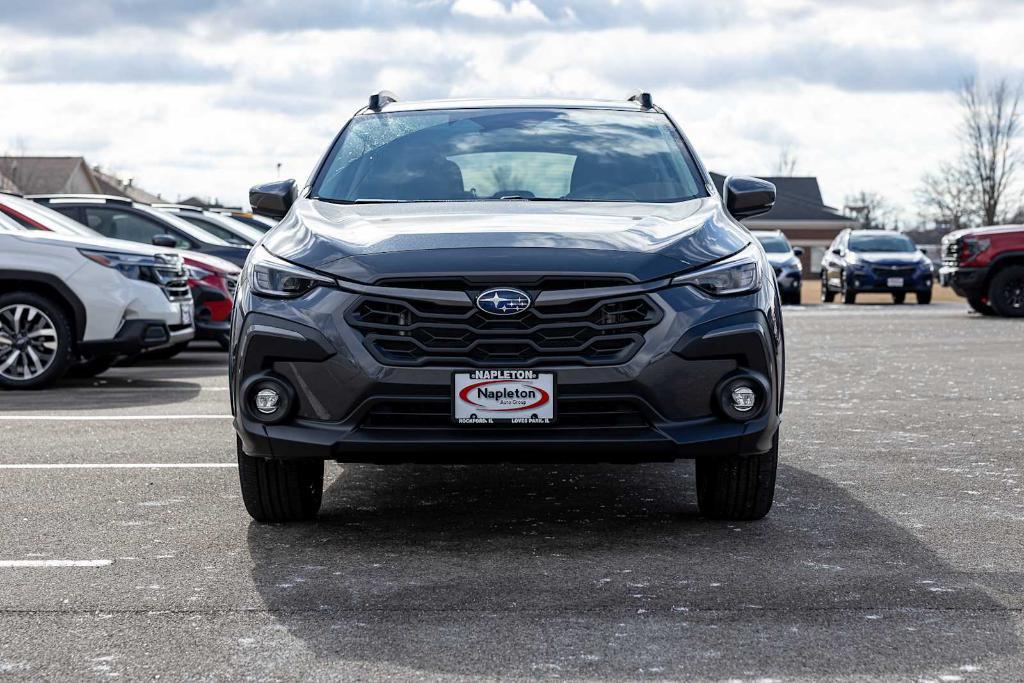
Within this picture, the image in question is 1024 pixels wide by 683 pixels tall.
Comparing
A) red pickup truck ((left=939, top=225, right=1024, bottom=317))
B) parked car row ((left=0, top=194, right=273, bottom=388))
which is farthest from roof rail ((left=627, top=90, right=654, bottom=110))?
red pickup truck ((left=939, top=225, right=1024, bottom=317))

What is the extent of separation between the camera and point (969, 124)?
63.8 meters

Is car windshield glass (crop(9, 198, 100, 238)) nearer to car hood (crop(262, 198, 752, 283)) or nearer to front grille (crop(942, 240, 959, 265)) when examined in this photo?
car hood (crop(262, 198, 752, 283))

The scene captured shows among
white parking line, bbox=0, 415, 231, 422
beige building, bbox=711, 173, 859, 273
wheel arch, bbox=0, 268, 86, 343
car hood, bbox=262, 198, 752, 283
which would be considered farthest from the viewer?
beige building, bbox=711, 173, 859, 273

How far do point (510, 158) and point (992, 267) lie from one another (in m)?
17.5

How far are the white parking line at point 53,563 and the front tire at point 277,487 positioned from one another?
0.71 meters

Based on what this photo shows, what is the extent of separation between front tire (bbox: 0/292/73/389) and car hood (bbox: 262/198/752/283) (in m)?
5.82

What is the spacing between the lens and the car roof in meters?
7.27

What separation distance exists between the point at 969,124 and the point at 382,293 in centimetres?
6239

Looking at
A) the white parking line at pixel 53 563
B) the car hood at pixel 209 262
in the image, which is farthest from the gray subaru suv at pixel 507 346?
the car hood at pixel 209 262

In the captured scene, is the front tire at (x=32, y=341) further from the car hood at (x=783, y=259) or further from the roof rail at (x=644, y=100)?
the car hood at (x=783, y=259)

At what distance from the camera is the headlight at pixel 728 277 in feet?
17.6

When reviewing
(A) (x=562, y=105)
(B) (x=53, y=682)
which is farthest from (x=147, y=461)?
(B) (x=53, y=682)

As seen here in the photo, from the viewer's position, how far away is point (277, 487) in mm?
5797

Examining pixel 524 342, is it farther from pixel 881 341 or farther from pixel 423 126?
pixel 881 341
